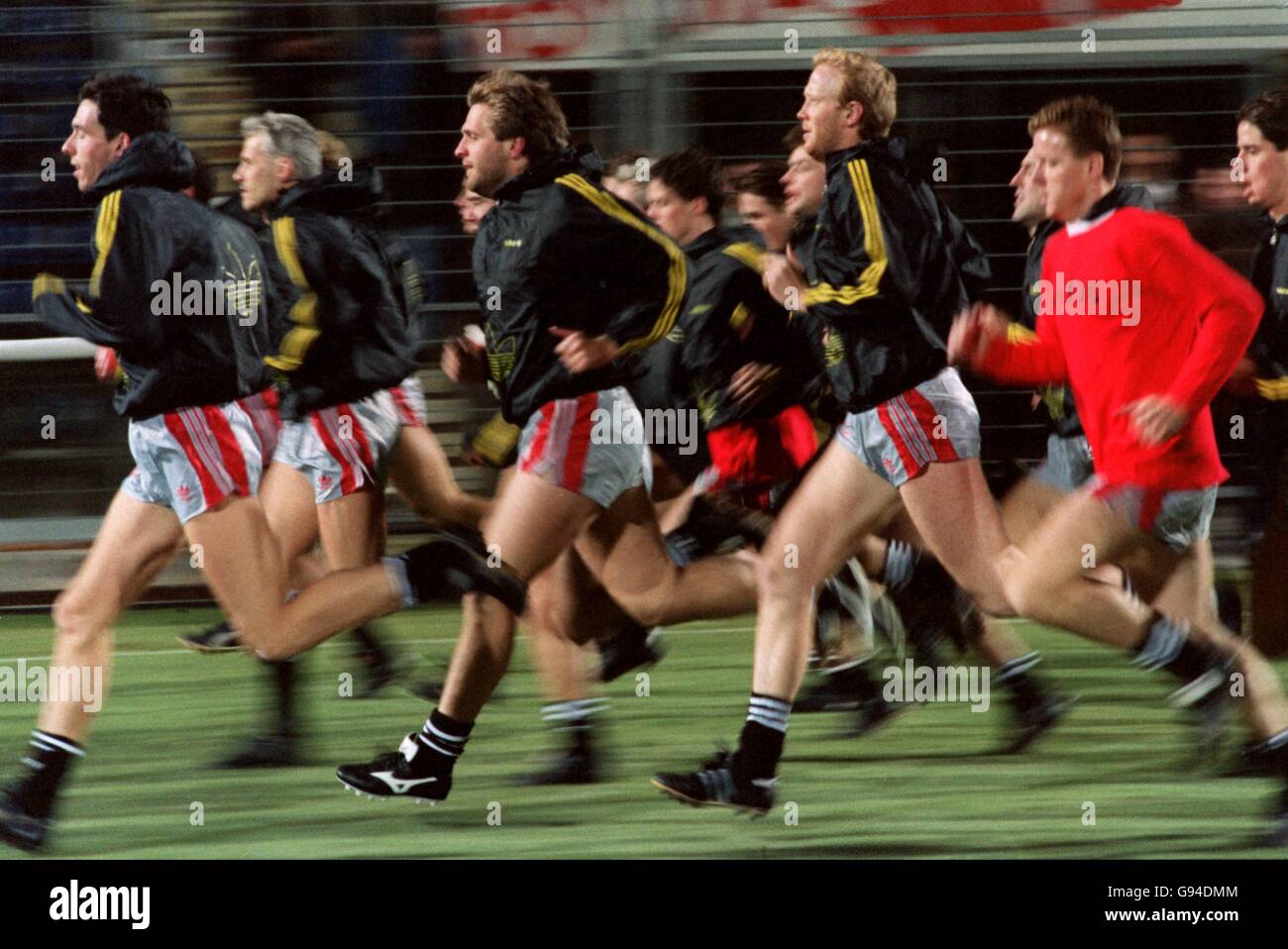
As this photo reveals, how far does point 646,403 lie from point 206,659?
7.70ft

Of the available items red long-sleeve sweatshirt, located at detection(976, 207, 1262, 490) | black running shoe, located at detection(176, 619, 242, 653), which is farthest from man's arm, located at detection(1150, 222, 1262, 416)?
black running shoe, located at detection(176, 619, 242, 653)

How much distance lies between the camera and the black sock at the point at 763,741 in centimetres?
625

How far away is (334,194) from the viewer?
741cm

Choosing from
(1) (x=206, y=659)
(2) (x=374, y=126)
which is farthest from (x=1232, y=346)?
(2) (x=374, y=126)

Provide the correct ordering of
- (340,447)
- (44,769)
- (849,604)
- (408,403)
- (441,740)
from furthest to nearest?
(849,604) < (408,403) < (340,447) < (441,740) < (44,769)

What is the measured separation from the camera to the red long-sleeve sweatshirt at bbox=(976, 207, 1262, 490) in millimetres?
5879

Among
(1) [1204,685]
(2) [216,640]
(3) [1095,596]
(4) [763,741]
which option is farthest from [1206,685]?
(2) [216,640]

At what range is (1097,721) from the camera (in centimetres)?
789

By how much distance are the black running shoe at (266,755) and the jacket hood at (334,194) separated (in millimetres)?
1629

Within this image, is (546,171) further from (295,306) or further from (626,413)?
(295,306)

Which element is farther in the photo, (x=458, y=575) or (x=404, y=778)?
(x=404, y=778)

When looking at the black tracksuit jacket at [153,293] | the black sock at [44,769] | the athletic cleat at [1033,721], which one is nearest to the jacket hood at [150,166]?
the black tracksuit jacket at [153,293]

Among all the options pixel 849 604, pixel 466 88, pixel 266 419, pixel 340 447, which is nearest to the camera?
pixel 340 447

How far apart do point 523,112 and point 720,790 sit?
1919mm
